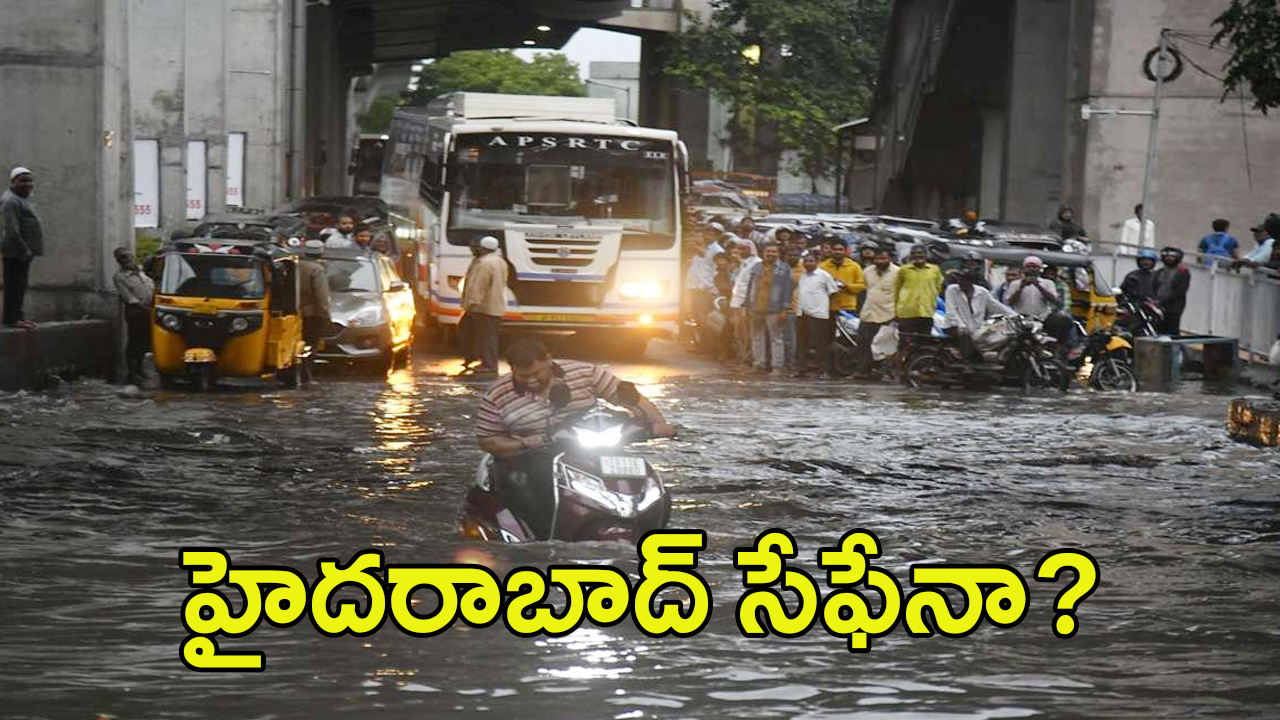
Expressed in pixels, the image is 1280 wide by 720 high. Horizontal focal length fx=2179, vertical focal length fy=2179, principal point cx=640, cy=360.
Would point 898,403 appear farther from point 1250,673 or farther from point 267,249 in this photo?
point 1250,673

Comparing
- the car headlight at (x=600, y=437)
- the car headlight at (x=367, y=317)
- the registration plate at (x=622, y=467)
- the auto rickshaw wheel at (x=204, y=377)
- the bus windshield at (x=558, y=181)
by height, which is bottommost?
the auto rickshaw wheel at (x=204, y=377)

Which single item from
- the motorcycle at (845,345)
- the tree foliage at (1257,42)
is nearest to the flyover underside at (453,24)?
the motorcycle at (845,345)

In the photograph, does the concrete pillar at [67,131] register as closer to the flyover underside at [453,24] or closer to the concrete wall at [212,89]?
the concrete wall at [212,89]

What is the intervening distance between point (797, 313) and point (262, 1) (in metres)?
24.3

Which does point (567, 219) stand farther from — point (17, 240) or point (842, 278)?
point (17, 240)

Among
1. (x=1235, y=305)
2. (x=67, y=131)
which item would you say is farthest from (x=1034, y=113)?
(x=67, y=131)

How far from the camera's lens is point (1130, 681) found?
8383 millimetres

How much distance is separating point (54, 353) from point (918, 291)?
367 inches

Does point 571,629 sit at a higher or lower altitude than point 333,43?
lower

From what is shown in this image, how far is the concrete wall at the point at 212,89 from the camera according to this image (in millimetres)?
36094

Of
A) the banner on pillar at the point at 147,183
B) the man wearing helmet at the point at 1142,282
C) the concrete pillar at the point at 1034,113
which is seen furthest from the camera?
the concrete pillar at the point at 1034,113

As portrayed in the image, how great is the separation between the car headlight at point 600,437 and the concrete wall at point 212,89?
25245 mm

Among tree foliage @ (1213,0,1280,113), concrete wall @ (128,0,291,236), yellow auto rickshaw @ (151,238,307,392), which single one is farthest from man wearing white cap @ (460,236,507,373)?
concrete wall @ (128,0,291,236)

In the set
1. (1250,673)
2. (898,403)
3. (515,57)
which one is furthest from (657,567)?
(515,57)
